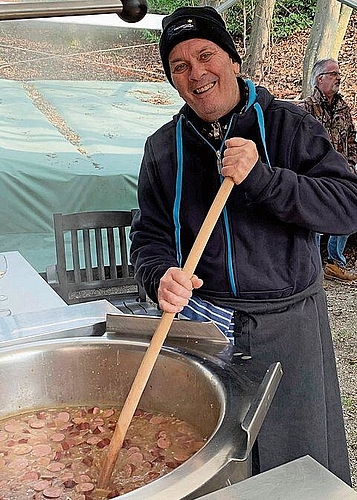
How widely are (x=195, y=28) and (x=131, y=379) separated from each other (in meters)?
0.91

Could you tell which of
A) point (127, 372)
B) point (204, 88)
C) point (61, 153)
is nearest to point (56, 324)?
point (127, 372)

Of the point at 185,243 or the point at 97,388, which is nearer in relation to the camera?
the point at 97,388

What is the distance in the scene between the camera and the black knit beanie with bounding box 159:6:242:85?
1612mm

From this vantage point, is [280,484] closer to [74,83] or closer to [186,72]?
[186,72]

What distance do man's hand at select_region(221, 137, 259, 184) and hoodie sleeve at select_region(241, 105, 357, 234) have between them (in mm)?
40

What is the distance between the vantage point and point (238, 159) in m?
1.40

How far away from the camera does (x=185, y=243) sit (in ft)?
5.86

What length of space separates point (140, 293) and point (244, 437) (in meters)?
2.61

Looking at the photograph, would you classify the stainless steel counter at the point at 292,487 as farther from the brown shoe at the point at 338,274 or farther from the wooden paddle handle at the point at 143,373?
the brown shoe at the point at 338,274

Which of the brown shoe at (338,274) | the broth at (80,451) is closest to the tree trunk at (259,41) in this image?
the brown shoe at (338,274)

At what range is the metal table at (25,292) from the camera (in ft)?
7.79

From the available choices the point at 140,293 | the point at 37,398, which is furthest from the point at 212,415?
the point at 140,293

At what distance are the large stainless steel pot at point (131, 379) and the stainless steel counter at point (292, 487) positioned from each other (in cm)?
26

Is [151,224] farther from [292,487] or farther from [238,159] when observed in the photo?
[292,487]
